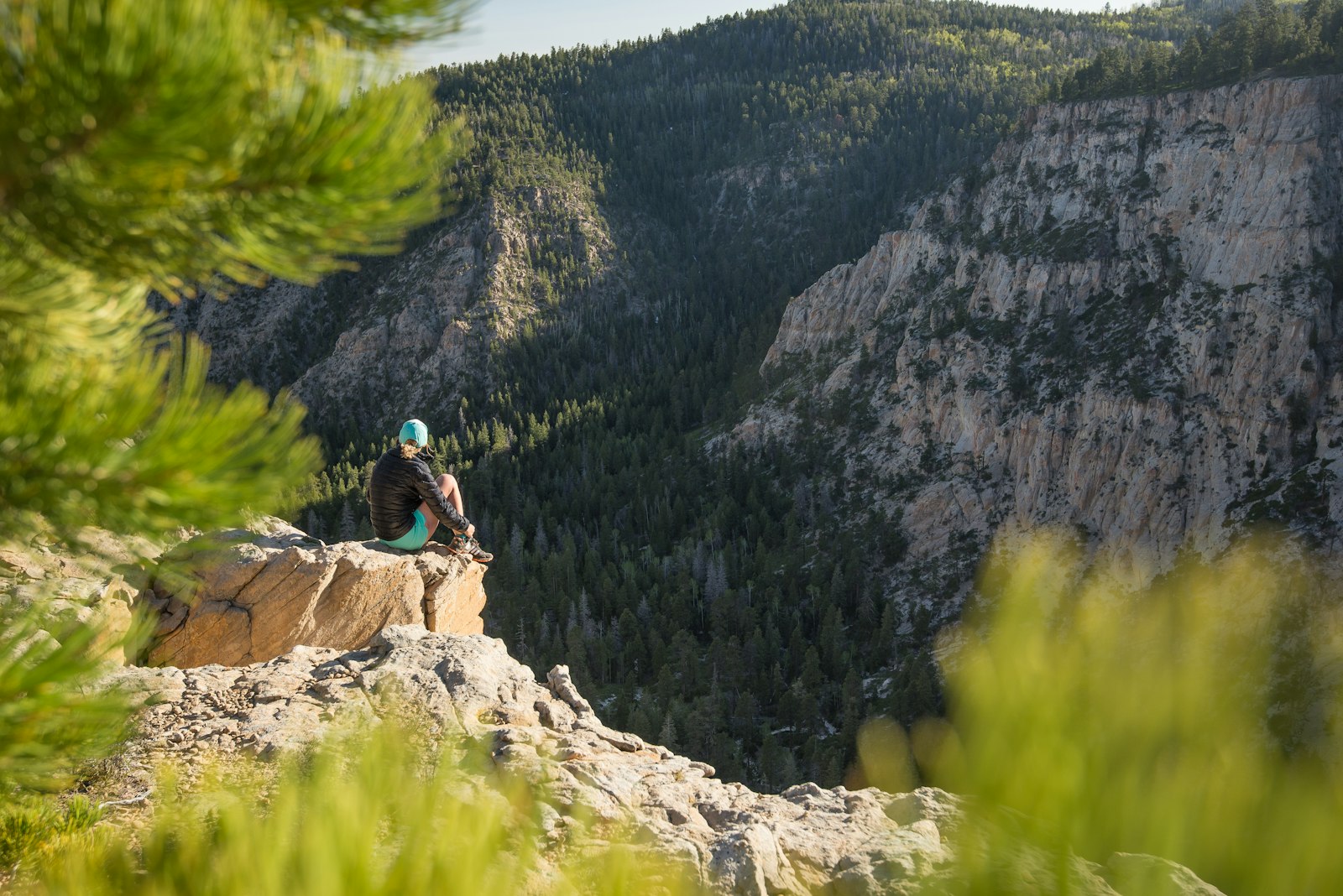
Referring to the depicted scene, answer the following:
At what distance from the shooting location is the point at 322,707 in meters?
9.50

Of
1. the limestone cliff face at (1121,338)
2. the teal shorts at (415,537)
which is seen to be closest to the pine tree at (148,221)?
the teal shorts at (415,537)

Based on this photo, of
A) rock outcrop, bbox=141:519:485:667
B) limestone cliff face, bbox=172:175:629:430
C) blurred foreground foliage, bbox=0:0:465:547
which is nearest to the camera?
blurred foreground foliage, bbox=0:0:465:547

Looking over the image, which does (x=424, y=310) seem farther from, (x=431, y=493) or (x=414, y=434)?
(x=431, y=493)

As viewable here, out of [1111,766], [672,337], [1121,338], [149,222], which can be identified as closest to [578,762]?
[1111,766]

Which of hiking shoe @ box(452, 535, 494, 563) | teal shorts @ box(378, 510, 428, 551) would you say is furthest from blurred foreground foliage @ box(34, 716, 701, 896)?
hiking shoe @ box(452, 535, 494, 563)

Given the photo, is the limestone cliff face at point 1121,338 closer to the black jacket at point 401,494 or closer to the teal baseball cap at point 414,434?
the black jacket at point 401,494

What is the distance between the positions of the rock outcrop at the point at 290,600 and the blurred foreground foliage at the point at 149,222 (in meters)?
9.77

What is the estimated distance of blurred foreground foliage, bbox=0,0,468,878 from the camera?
304cm

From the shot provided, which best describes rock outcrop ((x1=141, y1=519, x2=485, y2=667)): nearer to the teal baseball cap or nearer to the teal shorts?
the teal shorts

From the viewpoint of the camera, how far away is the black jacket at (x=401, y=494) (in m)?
12.4

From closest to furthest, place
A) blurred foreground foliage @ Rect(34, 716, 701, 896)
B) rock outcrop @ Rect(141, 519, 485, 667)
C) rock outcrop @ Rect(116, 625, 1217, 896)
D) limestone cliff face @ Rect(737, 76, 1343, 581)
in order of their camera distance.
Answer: blurred foreground foliage @ Rect(34, 716, 701, 896)
rock outcrop @ Rect(116, 625, 1217, 896)
rock outcrop @ Rect(141, 519, 485, 667)
limestone cliff face @ Rect(737, 76, 1343, 581)

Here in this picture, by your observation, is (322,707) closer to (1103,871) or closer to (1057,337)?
(1103,871)

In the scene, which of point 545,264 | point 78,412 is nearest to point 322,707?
point 78,412

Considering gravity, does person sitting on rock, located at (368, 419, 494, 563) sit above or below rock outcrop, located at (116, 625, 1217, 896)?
above
